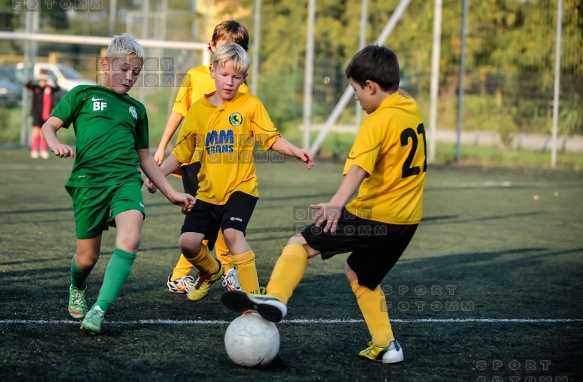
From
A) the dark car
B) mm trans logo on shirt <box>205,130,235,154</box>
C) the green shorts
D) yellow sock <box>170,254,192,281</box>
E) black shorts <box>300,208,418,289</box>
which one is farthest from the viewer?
the dark car

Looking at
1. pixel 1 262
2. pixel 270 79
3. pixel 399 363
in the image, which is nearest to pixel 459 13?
pixel 270 79

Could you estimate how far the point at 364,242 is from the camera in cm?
441

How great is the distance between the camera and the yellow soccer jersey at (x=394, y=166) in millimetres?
4344

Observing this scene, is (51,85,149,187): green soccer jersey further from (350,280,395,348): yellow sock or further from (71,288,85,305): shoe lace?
(350,280,395,348): yellow sock

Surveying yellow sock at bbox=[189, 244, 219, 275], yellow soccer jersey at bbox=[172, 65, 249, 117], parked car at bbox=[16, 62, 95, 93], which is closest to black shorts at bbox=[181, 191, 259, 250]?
yellow sock at bbox=[189, 244, 219, 275]

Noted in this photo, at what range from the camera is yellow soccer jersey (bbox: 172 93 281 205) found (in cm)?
544

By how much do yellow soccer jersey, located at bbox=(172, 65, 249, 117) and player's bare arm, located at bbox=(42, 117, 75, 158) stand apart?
1.73 m

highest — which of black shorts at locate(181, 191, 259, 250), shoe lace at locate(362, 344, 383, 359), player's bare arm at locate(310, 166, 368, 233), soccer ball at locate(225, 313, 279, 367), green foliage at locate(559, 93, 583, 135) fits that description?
green foliage at locate(559, 93, 583, 135)

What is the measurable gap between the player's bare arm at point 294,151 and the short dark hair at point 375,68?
2.80ft

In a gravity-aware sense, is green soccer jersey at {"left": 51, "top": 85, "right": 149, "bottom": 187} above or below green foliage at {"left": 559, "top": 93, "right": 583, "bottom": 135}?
below

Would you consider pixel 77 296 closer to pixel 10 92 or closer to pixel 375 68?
pixel 375 68

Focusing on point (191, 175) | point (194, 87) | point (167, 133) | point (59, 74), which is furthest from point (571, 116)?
point (191, 175)

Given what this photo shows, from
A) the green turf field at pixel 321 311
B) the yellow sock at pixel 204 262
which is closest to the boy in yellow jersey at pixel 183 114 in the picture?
the green turf field at pixel 321 311

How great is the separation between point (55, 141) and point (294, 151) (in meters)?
1.42
